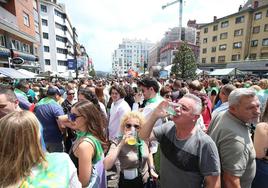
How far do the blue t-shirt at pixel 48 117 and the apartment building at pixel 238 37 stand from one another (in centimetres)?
3674

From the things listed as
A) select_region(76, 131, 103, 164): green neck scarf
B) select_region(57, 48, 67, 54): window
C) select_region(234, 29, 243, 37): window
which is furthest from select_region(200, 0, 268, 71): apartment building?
select_region(57, 48, 67, 54): window

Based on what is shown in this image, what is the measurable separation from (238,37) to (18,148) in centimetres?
4534

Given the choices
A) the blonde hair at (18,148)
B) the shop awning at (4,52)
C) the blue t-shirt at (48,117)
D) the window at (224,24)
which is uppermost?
the window at (224,24)

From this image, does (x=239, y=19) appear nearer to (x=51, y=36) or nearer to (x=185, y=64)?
(x=185, y=64)

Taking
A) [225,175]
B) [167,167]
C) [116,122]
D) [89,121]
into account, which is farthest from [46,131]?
[225,175]

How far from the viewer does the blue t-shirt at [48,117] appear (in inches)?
139

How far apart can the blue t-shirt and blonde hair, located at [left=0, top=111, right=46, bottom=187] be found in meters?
2.37

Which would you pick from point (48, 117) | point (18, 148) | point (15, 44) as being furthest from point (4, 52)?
point (18, 148)

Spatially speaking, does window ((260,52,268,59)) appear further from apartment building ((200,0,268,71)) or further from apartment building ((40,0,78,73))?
apartment building ((40,0,78,73))

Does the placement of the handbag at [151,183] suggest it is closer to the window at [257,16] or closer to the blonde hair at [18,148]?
the blonde hair at [18,148]

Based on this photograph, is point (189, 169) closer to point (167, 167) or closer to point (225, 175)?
point (167, 167)

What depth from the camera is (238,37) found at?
125ft

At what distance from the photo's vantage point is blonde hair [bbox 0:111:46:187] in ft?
3.82

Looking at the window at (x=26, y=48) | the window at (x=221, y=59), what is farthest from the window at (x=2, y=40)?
the window at (x=221, y=59)
